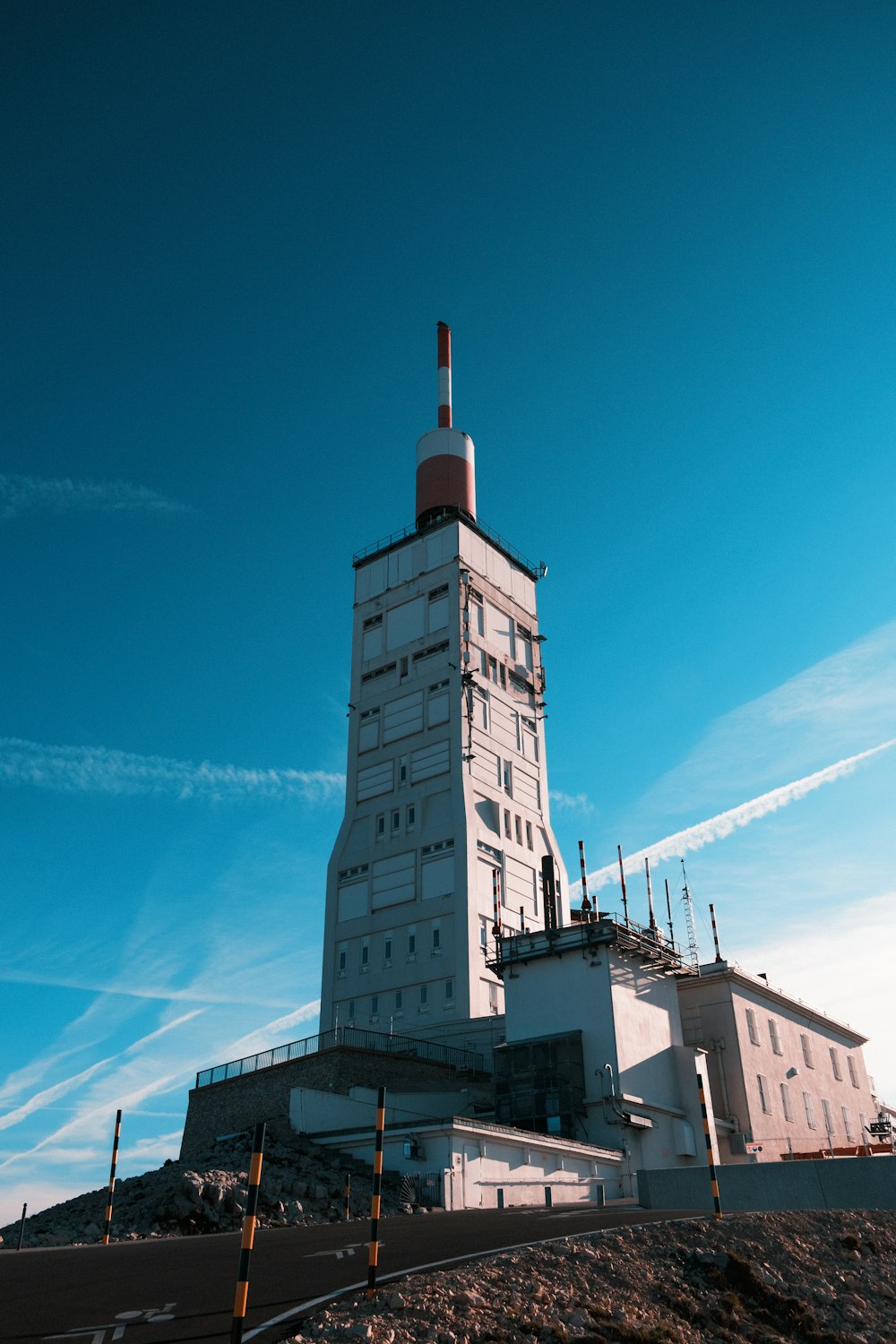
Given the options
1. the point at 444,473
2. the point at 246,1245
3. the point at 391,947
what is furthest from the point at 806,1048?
the point at 246,1245

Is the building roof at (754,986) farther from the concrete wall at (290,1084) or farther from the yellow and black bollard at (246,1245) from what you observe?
the yellow and black bollard at (246,1245)

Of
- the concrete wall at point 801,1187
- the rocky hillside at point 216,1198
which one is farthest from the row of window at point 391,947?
the concrete wall at point 801,1187

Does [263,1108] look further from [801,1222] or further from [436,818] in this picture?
[801,1222]

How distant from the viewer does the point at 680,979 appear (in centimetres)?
4797

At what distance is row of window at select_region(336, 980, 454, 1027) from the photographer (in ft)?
191

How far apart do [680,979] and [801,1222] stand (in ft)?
111

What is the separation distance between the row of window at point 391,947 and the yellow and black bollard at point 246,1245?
52.1 m

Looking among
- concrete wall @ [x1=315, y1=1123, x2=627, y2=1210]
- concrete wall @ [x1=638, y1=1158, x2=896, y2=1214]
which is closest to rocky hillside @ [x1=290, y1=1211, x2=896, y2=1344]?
concrete wall @ [x1=638, y1=1158, x2=896, y2=1214]

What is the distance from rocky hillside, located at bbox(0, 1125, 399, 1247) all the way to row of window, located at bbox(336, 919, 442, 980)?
2440 cm

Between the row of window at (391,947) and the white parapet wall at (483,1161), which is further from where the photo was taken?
the row of window at (391,947)

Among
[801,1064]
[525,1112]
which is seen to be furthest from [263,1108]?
[801,1064]

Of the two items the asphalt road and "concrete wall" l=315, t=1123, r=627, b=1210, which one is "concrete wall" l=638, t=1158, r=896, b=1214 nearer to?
the asphalt road

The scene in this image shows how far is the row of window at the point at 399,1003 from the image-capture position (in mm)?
58156

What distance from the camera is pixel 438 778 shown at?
65250 mm
